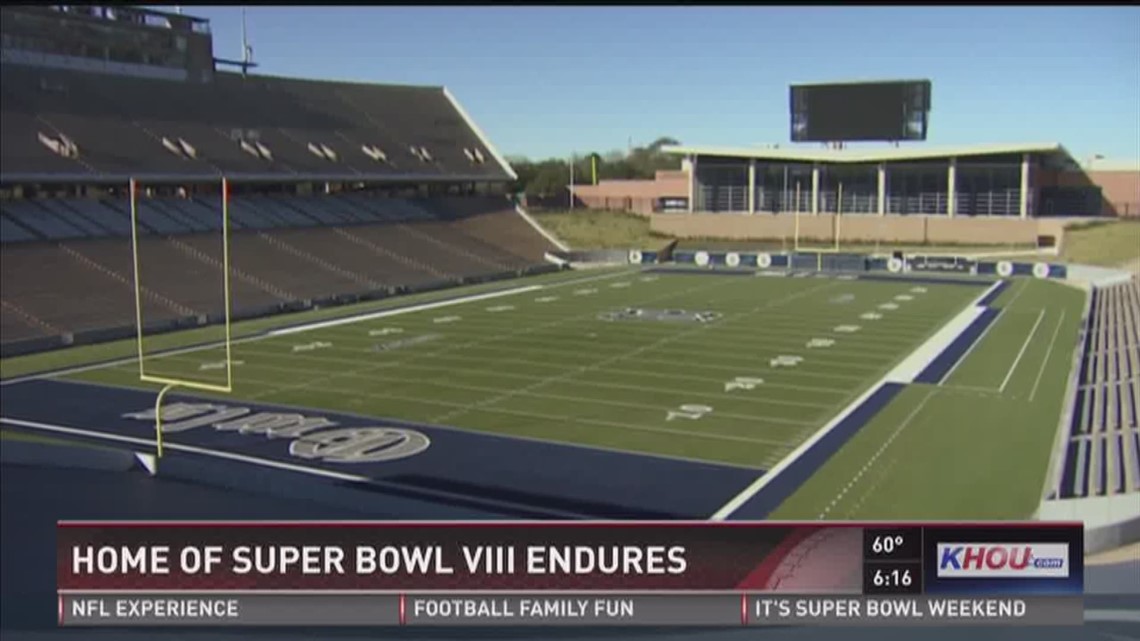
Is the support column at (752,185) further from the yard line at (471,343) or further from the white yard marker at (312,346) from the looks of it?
the white yard marker at (312,346)

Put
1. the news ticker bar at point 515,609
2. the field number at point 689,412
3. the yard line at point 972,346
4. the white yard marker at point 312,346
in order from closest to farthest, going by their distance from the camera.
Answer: the news ticker bar at point 515,609
the field number at point 689,412
the yard line at point 972,346
the white yard marker at point 312,346

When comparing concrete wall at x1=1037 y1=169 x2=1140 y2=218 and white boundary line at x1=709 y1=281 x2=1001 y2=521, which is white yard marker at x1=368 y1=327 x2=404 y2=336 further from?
concrete wall at x1=1037 y1=169 x2=1140 y2=218

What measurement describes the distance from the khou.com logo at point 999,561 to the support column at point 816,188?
38577 mm

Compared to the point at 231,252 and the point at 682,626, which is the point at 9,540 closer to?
the point at 682,626

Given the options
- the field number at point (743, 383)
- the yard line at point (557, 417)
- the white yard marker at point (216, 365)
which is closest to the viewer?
the yard line at point (557, 417)

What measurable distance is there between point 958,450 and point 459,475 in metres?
5.22

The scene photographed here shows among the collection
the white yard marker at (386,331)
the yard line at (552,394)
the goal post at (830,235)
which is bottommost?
the yard line at (552,394)

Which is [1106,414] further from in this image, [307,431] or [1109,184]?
A: [1109,184]

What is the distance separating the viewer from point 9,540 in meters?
8.35

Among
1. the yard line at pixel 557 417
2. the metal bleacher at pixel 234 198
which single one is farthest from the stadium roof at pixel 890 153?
the yard line at pixel 557 417

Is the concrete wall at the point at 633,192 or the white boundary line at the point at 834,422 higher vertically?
the concrete wall at the point at 633,192

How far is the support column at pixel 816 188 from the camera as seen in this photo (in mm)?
41625

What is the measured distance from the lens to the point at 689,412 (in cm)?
1298

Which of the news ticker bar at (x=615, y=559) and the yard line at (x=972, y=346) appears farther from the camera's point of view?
the yard line at (x=972, y=346)
